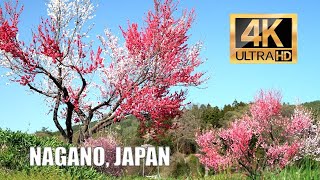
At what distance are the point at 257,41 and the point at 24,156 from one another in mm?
6796

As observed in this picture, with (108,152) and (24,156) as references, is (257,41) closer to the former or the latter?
(108,152)

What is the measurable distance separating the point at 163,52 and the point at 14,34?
170 inches

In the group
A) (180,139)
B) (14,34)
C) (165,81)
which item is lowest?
(180,139)

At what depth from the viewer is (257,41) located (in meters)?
13.8

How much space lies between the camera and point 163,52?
15.0 metres

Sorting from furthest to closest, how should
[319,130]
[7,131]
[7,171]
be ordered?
[319,130] → [7,131] → [7,171]

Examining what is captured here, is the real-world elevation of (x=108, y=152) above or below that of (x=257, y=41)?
below

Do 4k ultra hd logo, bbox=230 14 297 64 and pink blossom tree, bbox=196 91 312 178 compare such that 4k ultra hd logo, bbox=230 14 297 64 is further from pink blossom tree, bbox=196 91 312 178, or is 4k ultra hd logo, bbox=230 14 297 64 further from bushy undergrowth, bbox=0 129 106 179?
bushy undergrowth, bbox=0 129 106 179

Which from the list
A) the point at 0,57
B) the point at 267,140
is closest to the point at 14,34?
the point at 0,57

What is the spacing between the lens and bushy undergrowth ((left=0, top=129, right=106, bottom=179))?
10.4 meters

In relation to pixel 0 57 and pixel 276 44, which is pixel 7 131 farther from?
pixel 276 44

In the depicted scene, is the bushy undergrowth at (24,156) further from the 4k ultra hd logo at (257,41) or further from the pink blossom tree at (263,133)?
the pink blossom tree at (263,133)

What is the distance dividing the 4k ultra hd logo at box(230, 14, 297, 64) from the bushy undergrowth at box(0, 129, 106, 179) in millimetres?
5215

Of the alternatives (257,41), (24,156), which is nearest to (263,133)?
(257,41)
